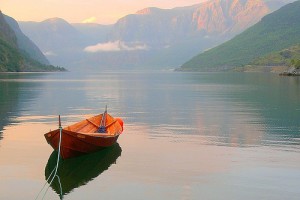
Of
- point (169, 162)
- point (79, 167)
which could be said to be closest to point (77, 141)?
point (79, 167)

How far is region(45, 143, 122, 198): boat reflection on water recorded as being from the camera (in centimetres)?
3425

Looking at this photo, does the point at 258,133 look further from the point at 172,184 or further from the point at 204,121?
the point at 172,184

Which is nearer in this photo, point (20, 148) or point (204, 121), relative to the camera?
point (20, 148)

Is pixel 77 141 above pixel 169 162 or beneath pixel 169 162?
above

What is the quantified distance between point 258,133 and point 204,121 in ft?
43.9

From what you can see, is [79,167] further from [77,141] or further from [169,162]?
[169,162]

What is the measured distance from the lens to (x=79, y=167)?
3875 cm

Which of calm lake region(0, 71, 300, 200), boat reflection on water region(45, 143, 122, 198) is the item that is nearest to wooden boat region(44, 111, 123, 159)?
boat reflection on water region(45, 143, 122, 198)

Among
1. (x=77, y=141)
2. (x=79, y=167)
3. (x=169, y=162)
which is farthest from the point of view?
(x=169, y=162)

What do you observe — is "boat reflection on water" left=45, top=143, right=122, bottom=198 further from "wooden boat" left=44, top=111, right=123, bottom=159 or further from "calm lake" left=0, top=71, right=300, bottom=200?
"wooden boat" left=44, top=111, right=123, bottom=159

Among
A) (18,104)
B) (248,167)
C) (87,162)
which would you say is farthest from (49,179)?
(18,104)

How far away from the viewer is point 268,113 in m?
78.8

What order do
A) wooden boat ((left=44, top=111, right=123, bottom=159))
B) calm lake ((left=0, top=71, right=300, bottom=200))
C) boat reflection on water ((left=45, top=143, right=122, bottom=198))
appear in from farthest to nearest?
wooden boat ((left=44, top=111, right=123, bottom=159)), boat reflection on water ((left=45, top=143, right=122, bottom=198)), calm lake ((left=0, top=71, right=300, bottom=200))

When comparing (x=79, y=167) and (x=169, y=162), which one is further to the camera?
(x=169, y=162)
